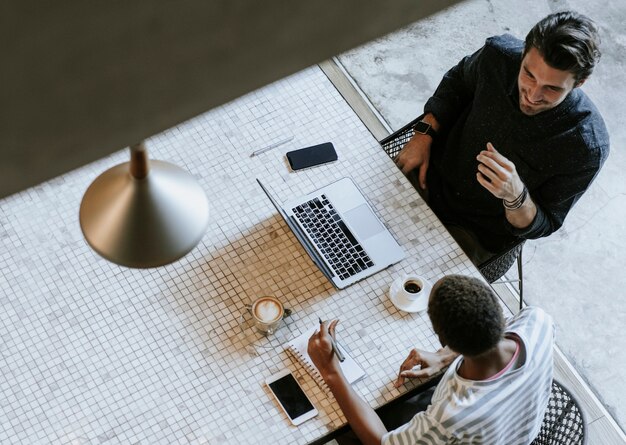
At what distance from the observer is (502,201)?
2.44m

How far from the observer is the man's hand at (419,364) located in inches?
81.1

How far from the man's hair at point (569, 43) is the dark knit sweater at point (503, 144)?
0.13 metres

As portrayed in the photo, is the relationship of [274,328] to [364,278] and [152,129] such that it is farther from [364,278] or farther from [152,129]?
[152,129]

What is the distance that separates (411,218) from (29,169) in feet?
7.01

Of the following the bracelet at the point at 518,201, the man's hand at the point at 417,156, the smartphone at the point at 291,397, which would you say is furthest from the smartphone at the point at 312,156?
the smartphone at the point at 291,397

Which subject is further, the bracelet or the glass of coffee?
the bracelet

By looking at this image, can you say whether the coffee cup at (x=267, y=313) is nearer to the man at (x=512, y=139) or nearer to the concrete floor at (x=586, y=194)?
the man at (x=512, y=139)

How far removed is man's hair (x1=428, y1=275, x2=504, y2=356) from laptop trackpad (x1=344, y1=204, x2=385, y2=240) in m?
0.53

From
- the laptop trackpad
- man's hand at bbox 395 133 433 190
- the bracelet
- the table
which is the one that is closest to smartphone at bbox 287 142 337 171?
the table

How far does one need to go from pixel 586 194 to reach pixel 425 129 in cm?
130

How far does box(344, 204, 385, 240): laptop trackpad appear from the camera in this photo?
91.5 inches

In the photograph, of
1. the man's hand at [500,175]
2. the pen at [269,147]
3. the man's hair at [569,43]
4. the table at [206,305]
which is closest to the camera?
the table at [206,305]

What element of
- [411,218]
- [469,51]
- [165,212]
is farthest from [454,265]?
[469,51]

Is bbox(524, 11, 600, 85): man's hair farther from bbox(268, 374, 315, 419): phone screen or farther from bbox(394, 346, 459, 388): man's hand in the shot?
bbox(268, 374, 315, 419): phone screen
